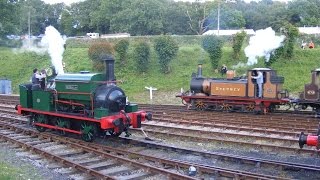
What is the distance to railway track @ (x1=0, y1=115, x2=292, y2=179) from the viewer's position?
8.65m

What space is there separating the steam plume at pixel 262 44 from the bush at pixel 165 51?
18.7 ft

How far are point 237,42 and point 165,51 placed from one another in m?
5.40

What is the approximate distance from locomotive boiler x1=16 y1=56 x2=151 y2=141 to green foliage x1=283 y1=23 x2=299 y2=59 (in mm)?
18000

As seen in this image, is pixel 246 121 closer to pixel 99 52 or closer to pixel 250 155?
pixel 250 155

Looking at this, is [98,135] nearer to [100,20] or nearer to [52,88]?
[52,88]

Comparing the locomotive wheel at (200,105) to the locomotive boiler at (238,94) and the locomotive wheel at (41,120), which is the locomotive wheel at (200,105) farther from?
→ the locomotive wheel at (41,120)

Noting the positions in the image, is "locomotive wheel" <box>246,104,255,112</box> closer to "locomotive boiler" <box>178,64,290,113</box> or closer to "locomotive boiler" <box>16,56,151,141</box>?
"locomotive boiler" <box>178,64,290,113</box>

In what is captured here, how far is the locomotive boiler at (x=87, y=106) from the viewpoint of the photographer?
11.6 meters

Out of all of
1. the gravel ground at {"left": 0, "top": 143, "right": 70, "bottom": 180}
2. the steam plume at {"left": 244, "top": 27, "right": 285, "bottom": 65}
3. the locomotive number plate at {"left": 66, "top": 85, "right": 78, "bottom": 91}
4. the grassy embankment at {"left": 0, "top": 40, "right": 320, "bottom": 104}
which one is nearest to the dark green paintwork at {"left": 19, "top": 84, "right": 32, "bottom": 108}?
the locomotive number plate at {"left": 66, "top": 85, "right": 78, "bottom": 91}

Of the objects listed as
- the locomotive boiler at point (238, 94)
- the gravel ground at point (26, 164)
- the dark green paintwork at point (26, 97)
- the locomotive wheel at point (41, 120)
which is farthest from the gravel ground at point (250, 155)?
the locomotive boiler at point (238, 94)

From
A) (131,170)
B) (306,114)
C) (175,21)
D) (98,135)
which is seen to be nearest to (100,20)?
(175,21)

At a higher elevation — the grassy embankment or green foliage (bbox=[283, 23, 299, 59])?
green foliage (bbox=[283, 23, 299, 59])

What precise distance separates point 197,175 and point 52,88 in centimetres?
662

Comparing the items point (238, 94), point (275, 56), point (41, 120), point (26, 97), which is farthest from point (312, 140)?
point (275, 56)
